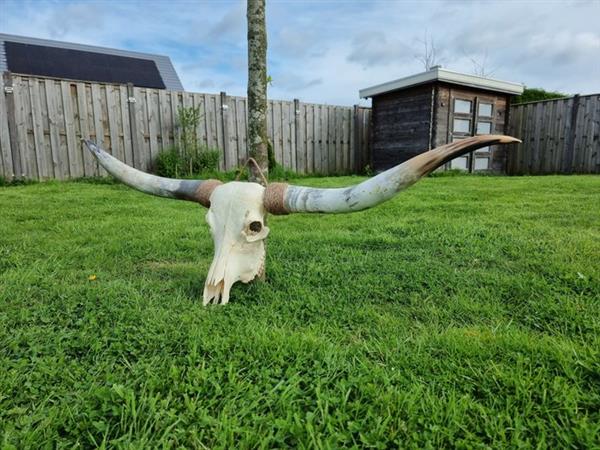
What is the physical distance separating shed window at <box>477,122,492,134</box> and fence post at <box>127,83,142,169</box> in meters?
9.28

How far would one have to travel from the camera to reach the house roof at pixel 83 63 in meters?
15.4

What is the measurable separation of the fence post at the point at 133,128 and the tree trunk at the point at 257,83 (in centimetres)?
687

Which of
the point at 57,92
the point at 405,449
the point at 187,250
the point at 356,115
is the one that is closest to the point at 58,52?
the point at 57,92

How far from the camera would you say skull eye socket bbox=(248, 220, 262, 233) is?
2096mm

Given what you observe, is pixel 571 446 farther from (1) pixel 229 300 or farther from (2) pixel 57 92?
(2) pixel 57 92

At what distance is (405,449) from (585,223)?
144 inches

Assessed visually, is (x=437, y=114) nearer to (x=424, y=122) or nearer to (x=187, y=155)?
(x=424, y=122)

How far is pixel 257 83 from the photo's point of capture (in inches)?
106

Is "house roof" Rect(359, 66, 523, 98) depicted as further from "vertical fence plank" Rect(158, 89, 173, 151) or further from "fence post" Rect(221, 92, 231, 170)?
"vertical fence plank" Rect(158, 89, 173, 151)

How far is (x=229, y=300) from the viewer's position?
7.13 feet

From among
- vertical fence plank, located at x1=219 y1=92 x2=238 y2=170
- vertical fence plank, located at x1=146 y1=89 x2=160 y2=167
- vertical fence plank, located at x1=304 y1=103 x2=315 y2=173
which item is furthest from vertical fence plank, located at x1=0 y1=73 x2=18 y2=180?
vertical fence plank, located at x1=304 y1=103 x2=315 y2=173

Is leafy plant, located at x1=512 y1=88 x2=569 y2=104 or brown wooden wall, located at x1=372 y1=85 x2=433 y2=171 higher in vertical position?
leafy plant, located at x1=512 y1=88 x2=569 y2=104

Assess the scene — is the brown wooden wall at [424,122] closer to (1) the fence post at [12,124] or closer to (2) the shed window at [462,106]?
(2) the shed window at [462,106]

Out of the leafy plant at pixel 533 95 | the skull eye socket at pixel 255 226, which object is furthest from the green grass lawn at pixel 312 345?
the leafy plant at pixel 533 95
